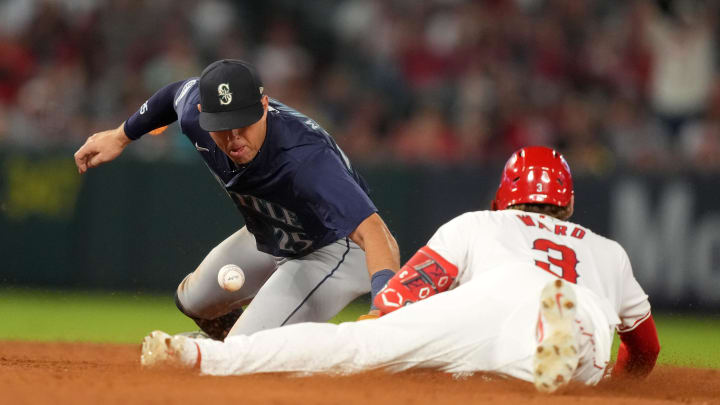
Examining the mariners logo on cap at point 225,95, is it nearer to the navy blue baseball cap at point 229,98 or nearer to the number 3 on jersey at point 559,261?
the navy blue baseball cap at point 229,98

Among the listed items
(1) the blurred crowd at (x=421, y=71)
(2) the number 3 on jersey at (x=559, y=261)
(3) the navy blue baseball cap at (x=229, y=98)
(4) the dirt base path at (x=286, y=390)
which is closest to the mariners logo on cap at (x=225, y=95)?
(3) the navy blue baseball cap at (x=229, y=98)

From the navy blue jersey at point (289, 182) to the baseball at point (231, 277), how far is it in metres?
0.20

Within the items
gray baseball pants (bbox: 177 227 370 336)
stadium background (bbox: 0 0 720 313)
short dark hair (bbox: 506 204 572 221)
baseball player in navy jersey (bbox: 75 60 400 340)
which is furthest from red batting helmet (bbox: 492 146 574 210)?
stadium background (bbox: 0 0 720 313)

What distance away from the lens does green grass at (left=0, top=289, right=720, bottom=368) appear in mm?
8461

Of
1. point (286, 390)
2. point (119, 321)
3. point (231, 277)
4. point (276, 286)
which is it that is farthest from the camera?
point (119, 321)

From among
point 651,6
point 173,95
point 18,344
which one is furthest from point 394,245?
point 651,6

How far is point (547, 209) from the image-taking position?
5.21 meters

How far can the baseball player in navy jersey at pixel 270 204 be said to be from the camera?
5227 millimetres

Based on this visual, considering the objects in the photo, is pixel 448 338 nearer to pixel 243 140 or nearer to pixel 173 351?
pixel 173 351

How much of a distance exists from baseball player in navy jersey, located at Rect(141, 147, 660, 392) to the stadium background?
6098mm

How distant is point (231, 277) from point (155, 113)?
3.55 feet

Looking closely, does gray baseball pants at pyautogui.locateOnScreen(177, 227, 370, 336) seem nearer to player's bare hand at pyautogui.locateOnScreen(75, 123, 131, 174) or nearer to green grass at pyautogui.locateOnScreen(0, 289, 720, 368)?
player's bare hand at pyautogui.locateOnScreen(75, 123, 131, 174)

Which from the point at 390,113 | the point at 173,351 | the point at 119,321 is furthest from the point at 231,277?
the point at 390,113

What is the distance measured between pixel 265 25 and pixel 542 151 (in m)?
9.10
